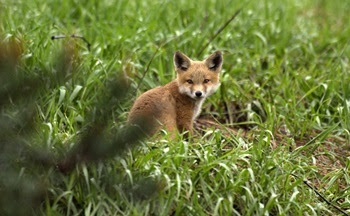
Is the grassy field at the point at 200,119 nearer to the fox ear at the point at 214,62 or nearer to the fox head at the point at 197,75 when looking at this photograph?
the fox head at the point at 197,75

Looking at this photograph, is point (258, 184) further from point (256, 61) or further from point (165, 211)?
point (256, 61)

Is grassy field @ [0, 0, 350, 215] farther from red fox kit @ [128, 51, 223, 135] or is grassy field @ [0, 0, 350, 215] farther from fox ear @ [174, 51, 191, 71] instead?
fox ear @ [174, 51, 191, 71]

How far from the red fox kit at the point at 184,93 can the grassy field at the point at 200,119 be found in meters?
0.24

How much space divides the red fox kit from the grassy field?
0.24 metres

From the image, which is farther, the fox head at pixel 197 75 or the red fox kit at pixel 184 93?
the fox head at pixel 197 75

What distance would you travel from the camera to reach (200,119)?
6.61m

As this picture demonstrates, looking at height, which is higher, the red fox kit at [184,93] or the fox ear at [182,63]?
the fox ear at [182,63]

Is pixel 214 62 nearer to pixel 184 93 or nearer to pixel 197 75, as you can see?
pixel 197 75

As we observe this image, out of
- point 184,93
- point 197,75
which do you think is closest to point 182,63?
point 197,75

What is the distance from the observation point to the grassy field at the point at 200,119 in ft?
11.7

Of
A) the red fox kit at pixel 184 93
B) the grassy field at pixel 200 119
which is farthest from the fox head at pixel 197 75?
the grassy field at pixel 200 119

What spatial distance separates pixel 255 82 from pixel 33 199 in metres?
4.05

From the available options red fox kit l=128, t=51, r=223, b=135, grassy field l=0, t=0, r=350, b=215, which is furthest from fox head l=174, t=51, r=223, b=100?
grassy field l=0, t=0, r=350, b=215

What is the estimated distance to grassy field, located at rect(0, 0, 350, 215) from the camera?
3566 mm
